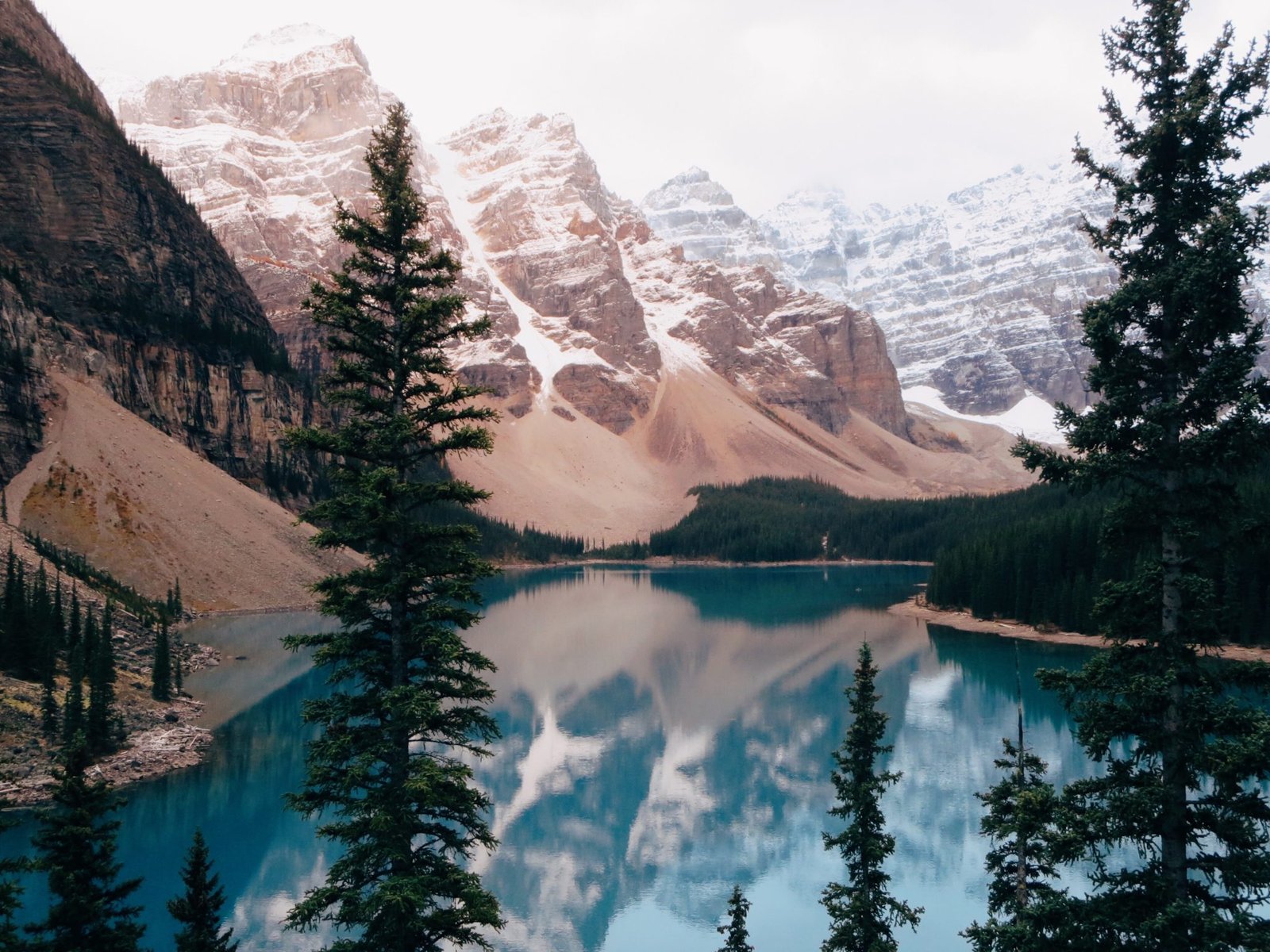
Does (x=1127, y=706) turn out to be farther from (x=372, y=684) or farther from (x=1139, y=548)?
(x=372, y=684)

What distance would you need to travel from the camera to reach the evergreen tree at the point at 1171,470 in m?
9.88

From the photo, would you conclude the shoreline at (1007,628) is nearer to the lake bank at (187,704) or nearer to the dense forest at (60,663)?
the lake bank at (187,704)

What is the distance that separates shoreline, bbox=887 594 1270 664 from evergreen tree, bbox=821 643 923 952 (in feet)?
161

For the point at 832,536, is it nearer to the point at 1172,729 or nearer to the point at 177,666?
the point at 177,666

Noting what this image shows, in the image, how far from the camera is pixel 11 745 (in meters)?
33.4

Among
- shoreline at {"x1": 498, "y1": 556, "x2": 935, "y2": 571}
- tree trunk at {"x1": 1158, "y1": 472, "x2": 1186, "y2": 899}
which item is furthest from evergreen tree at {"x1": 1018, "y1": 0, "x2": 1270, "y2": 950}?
shoreline at {"x1": 498, "y1": 556, "x2": 935, "y2": 571}

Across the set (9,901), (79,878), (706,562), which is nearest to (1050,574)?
(79,878)

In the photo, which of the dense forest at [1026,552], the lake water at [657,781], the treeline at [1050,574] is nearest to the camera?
the dense forest at [1026,552]

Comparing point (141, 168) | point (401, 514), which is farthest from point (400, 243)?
point (141, 168)

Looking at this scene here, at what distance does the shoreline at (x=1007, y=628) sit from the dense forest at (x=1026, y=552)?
0.90 m

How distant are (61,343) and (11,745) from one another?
7672cm

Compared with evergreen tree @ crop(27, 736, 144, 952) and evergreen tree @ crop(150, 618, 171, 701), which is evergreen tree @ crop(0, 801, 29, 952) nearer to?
evergreen tree @ crop(27, 736, 144, 952)

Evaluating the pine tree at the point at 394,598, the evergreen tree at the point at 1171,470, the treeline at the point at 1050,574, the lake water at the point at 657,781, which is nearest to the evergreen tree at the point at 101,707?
the lake water at the point at 657,781

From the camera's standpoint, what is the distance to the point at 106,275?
106 metres
